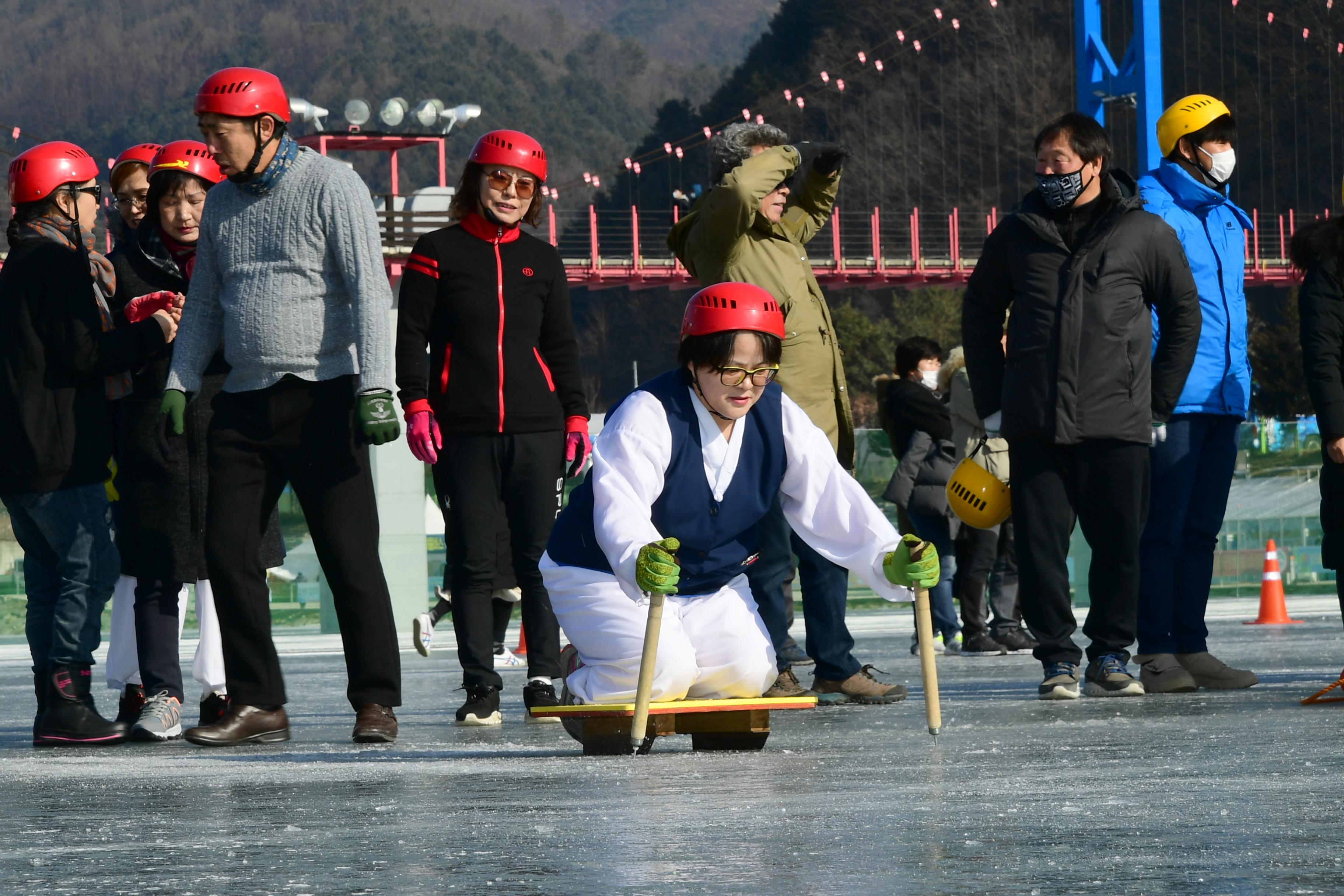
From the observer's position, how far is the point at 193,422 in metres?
5.38

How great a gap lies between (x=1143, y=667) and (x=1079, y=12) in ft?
121

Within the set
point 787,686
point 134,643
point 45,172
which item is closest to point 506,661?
point 787,686

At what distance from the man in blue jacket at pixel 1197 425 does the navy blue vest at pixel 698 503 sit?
6.21 ft

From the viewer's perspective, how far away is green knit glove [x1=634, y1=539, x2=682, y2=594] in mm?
4070

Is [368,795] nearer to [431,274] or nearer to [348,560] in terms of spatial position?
[348,560]

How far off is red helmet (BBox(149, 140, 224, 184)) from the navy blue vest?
5.03 ft

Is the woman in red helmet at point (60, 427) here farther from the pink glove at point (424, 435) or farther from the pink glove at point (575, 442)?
the pink glove at point (575, 442)

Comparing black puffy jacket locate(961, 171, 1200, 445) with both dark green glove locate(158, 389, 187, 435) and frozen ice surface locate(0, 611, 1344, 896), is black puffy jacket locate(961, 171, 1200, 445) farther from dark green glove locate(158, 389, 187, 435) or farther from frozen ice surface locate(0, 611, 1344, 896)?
dark green glove locate(158, 389, 187, 435)

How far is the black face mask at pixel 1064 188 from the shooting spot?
19.6 feet

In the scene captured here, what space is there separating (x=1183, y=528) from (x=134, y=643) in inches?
120

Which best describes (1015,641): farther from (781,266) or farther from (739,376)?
(739,376)

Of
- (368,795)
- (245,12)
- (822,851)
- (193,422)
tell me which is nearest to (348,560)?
(193,422)

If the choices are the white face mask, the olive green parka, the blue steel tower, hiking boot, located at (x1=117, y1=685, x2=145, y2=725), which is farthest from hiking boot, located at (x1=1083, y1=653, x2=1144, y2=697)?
the blue steel tower

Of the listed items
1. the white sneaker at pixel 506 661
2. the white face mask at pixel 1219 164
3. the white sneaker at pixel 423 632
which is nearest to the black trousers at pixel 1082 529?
the white face mask at pixel 1219 164
